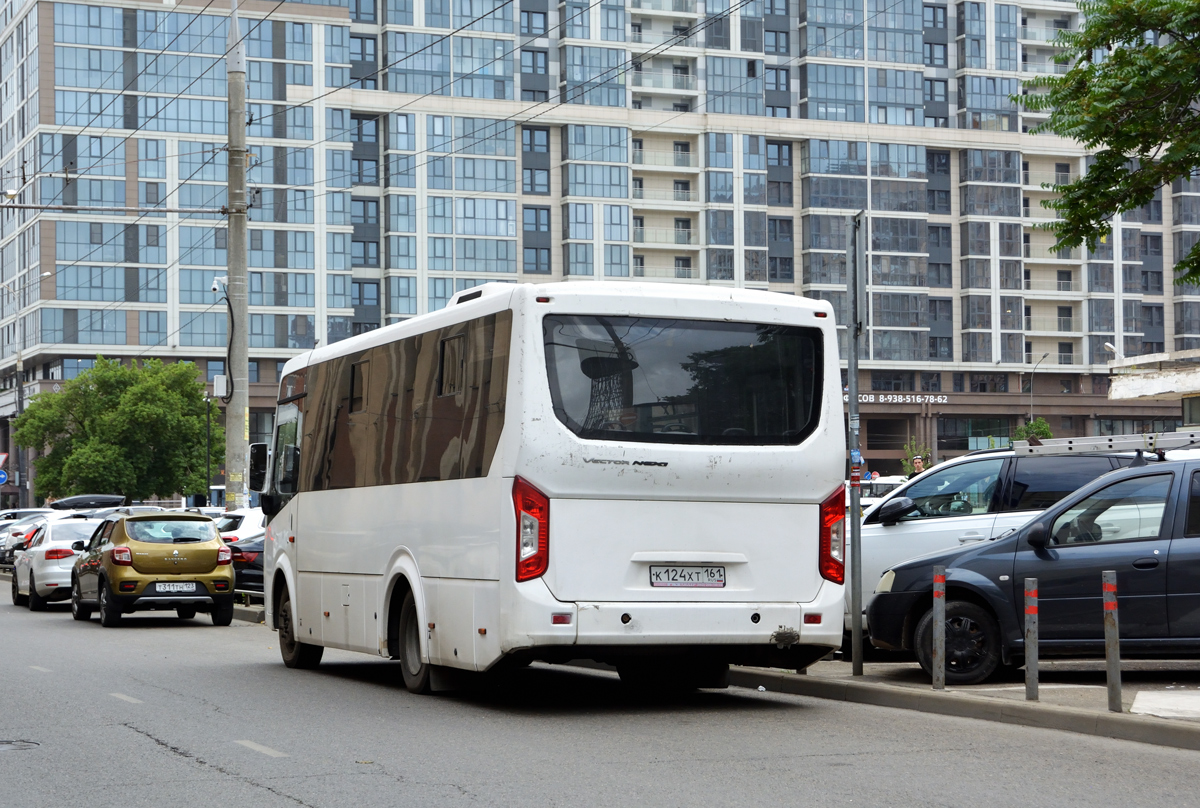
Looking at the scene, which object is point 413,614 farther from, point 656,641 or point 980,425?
point 980,425

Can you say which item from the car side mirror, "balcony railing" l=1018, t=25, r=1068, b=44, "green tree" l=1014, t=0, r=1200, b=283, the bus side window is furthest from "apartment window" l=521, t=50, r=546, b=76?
the bus side window

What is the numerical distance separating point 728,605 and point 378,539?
3.39 metres

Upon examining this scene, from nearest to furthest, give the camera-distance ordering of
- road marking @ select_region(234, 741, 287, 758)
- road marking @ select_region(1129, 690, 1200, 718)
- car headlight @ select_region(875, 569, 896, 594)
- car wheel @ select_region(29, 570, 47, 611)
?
road marking @ select_region(234, 741, 287, 758), road marking @ select_region(1129, 690, 1200, 718), car headlight @ select_region(875, 569, 896, 594), car wheel @ select_region(29, 570, 47, 611)

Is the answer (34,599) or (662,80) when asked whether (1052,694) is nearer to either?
(34,599)

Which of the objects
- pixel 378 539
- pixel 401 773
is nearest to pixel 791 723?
pixel 401 773

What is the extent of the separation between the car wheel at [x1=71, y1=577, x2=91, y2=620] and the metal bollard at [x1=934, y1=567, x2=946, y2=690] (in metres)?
16.5

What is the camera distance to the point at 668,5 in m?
101

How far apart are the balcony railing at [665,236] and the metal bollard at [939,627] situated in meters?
88.8

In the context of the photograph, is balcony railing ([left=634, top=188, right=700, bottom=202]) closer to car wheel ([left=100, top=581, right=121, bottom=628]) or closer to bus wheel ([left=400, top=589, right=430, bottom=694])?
car wheel ([left=100, top=581, right=121, bottom=628])

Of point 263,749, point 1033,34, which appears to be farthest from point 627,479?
point 1033,34

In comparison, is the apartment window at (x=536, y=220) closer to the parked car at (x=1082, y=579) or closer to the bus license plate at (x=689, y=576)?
the parked car at (x=1082, y=579)

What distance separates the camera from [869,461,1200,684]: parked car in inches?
464

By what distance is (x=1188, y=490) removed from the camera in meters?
12.0

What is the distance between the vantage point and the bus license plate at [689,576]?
11023 mm
